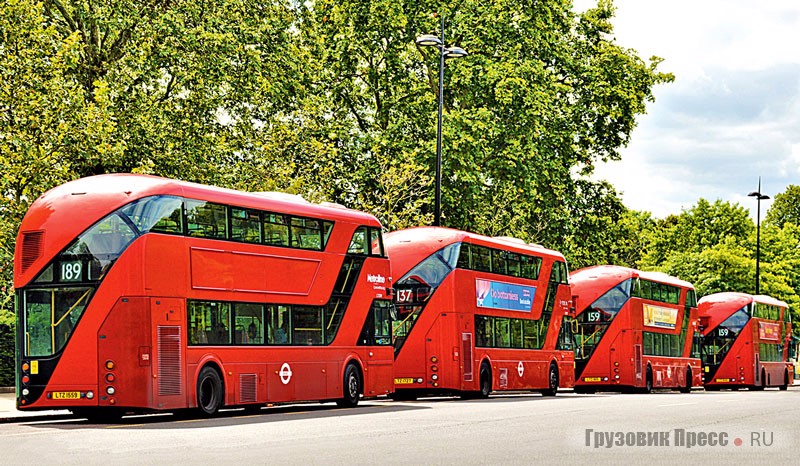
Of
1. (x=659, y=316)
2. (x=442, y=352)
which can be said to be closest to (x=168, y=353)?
(x=442, y=352)

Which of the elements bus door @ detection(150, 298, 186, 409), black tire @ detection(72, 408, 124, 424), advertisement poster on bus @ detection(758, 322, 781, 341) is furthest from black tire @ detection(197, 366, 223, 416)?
advertisement poster on bus @ detection(758, 322, 781, 341)

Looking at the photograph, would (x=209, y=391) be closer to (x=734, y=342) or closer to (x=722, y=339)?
(x=722, y=339)

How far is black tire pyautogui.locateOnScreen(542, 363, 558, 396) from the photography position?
116 feet

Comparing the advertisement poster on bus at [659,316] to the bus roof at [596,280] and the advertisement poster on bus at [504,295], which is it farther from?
the advertisement poster on bus at [504,295]

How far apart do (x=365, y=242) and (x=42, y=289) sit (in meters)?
7.94

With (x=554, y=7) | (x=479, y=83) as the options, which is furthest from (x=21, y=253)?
(x=554, y=7)

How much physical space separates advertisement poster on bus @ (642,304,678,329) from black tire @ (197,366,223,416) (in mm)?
22545

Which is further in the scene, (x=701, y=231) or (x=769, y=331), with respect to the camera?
(x=701, y=231)

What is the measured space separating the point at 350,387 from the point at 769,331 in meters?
34.4

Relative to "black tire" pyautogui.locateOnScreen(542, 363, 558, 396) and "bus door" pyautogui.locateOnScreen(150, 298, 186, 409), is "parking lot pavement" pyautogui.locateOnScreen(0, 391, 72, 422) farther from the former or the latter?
"black tire" pyautogui.locateOnScreen(542, 363, 558, 396)

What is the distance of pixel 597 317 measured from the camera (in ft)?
132

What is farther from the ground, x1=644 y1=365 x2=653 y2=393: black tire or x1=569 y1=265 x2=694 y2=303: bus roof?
x1=569 y1=265 x2=694 y2=303: bus roof

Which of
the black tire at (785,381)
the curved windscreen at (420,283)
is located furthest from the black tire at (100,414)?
the black tire at (785,381)

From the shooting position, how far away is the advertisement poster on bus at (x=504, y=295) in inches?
1219
